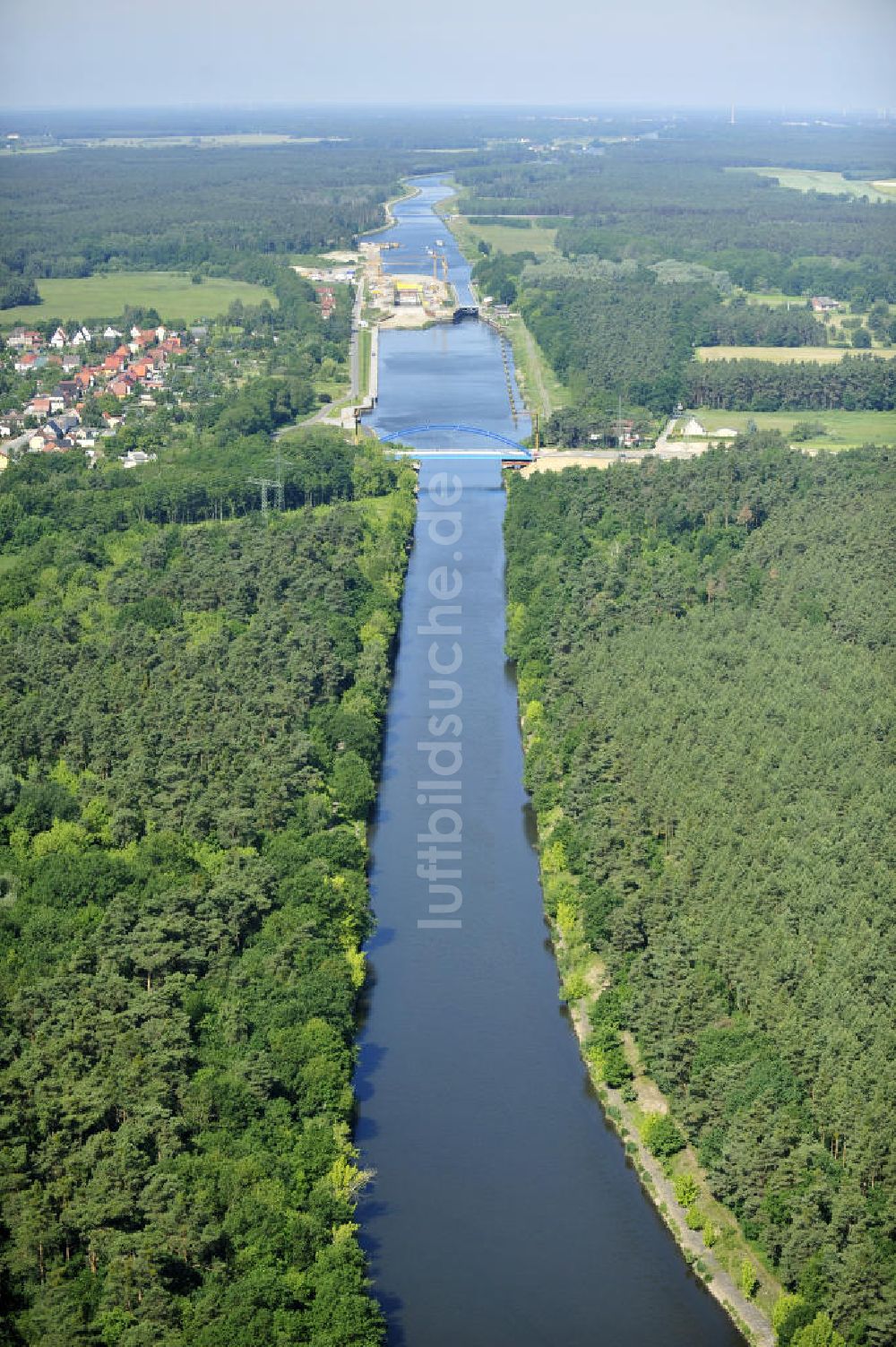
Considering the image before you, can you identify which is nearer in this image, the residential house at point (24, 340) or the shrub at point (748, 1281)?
the shrub at point (748, 1281)

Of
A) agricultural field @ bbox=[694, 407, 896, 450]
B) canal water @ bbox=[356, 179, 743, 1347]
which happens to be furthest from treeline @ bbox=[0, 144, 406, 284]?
Answer: canal water @ bbox=[356, 179, 743, 1347]

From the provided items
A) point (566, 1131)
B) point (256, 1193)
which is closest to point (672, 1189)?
point (566, 1131)

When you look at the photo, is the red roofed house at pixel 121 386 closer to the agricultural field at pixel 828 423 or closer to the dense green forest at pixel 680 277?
the dense green forest at pixel 680 277

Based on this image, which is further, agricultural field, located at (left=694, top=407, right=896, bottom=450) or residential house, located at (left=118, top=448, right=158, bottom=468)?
agricultural field, located at (left=694, top=407, right=896, bottom=450)

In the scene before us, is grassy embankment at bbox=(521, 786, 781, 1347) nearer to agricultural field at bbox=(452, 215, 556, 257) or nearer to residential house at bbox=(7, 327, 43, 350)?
residential house at bbox=(7, 327, 43, 350)

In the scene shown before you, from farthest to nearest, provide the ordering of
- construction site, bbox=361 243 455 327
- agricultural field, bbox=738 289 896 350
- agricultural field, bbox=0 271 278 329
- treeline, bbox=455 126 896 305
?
treeline, bbox=455 126 896 305, construction site, bbox=361 243 455 327, agricultural field, bbox=0 271 278 329, agricultural field, bbox=738 289 896 350

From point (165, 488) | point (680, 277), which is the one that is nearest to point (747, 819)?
point (165, 488)

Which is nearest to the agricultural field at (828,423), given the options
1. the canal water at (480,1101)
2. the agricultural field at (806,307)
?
the agricultural field at (806,307)
